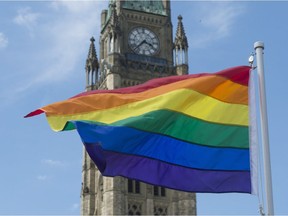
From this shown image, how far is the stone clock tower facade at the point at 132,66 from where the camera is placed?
220 feet

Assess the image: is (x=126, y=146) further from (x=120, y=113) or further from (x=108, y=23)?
(x=108, y=23)

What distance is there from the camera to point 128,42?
75062 millimetres

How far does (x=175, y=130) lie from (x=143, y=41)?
58.7m

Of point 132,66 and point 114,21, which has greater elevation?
point 114,21

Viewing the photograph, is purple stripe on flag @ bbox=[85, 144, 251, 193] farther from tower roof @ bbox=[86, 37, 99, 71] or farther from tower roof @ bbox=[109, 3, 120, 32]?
tower roof @ bbox=[86, 37, 99, 71]

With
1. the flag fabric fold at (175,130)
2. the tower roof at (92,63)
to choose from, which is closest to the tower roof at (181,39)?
the tower roof at (92,63)

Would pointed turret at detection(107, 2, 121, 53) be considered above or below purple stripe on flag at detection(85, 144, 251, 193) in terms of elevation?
above

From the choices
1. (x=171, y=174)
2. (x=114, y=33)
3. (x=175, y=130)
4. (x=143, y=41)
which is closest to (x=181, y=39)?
(x=143, y=41)

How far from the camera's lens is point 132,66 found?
239 ft

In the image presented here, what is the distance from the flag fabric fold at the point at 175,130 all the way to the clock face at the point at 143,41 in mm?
57224

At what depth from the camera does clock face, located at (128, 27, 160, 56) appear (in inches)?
2963

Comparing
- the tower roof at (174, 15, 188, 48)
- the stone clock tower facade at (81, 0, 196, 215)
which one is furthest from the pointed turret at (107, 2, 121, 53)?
the tower roof at (174, 15, 188, 48)

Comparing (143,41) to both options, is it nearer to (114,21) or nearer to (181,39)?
(181,39)

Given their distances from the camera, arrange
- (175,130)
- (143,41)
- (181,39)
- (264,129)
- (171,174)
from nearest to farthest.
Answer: (264,129), (171,174), (175,130), (181,39), (143,41)
